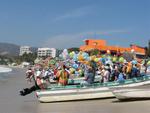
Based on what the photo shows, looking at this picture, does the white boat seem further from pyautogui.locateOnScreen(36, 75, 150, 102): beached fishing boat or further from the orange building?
the orange building

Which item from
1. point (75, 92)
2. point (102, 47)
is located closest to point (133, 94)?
point (75, 92)

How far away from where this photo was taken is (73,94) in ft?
52.2

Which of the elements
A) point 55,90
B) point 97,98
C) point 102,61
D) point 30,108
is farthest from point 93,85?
point 102,61

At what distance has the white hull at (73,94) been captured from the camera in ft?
51.9

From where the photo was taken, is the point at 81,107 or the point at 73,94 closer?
the point at 81,107

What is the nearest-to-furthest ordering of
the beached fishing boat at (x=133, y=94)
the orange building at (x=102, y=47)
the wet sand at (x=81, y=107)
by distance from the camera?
1. the wet sand at (x=81, y=107)
2. the beached fishing boat at (x=133, y=94)
3. the orange building at (x=102, y=47)

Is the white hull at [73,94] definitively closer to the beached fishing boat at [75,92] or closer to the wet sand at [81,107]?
the beached fishing boat at [75,92]

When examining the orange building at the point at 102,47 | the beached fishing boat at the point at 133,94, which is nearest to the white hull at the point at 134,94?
the beached fishing boat at the point at 133,94

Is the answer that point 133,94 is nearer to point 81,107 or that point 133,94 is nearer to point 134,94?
point 134,94

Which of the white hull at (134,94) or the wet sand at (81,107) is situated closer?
the wet sand at (81,107)

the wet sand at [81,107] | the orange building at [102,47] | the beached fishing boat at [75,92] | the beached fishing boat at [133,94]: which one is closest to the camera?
the wet sand at [81,107]

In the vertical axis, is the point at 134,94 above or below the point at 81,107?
above

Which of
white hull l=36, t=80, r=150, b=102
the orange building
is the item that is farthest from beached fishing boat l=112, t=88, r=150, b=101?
the orange building

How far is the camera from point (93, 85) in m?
16.0
